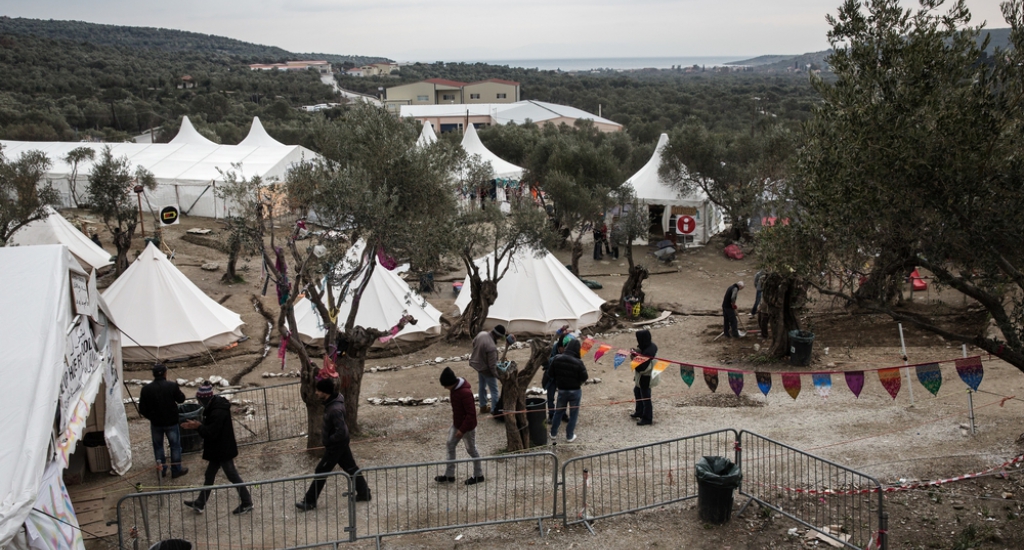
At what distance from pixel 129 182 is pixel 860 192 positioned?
64.9 ft

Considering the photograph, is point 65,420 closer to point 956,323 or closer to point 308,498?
point 308,498

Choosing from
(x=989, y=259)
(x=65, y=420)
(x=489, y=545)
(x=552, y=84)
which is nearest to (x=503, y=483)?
(x=489, y=545)

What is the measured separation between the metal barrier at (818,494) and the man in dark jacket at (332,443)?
4.16 metres

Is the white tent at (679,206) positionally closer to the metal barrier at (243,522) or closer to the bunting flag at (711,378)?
the bunting flag at (711,378)

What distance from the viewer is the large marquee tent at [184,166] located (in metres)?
32.2

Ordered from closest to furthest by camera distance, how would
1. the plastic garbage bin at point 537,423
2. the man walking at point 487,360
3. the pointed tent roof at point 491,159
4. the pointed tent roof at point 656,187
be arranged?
the plastic garbage bin at point 537,423, the man walking at point 487,360, the pointed tent roof at point 656,187, the pointed tent roof at point 491,159

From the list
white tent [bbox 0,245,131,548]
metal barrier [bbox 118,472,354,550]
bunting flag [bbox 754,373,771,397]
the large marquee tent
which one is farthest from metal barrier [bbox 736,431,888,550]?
the large marquee tent

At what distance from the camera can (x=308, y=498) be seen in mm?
8477

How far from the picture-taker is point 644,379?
11.3 meters

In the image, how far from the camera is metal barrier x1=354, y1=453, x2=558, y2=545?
815 cm

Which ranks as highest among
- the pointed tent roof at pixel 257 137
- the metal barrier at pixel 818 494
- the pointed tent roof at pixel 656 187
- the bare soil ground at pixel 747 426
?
the pointed tent roof at pixel 257 137

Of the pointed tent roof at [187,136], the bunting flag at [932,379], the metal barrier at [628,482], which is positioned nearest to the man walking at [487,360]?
the metal barrier at [628,482]

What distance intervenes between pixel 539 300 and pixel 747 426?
7.75m

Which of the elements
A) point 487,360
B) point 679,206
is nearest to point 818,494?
point 487,360
